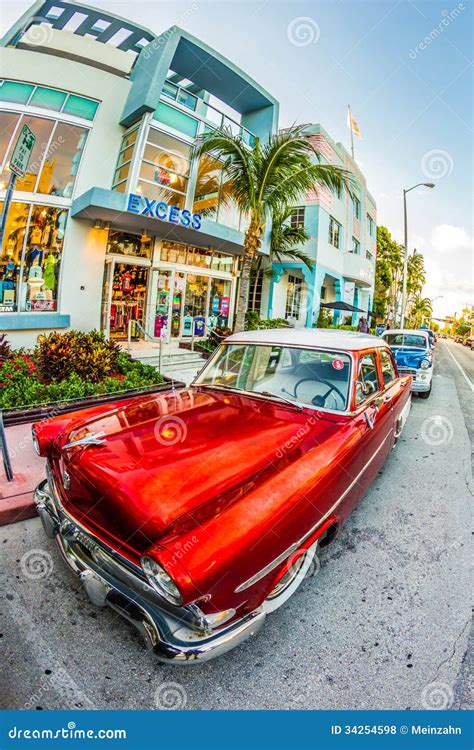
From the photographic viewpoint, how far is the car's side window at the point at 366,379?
132 inches

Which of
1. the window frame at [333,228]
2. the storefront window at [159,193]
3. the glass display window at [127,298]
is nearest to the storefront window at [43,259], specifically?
the glass display window at [127,298]

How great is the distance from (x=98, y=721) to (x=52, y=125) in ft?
40.0

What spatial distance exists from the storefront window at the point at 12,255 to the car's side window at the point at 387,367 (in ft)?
29.8

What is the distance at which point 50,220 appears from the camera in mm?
9648

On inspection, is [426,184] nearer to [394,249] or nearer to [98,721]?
[394,249]

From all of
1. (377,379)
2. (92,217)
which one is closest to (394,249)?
(92,217)

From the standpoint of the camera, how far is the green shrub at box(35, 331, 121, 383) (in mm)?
6688

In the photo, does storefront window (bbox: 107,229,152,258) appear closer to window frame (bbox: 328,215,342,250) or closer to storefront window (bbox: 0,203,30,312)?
storefront window (bbox: 0,203,30,312)

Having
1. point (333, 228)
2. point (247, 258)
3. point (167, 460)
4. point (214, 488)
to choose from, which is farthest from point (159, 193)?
point (333, 228)

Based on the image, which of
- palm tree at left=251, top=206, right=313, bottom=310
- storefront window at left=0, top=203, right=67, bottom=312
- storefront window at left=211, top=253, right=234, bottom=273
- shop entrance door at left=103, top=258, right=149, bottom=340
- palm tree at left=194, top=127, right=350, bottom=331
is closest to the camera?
palm tree at left=194, top=127, right=350, bottom=331

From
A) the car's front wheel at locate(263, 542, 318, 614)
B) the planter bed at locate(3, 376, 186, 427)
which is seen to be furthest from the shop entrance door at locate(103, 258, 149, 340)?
the car's front wheel at locate(263, 542, 318, 614)

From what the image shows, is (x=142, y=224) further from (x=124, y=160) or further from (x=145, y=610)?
(x=145, y=610)

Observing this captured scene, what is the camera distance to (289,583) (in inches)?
90.7

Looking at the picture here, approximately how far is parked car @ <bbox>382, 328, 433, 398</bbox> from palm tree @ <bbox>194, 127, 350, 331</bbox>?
4.17 m
